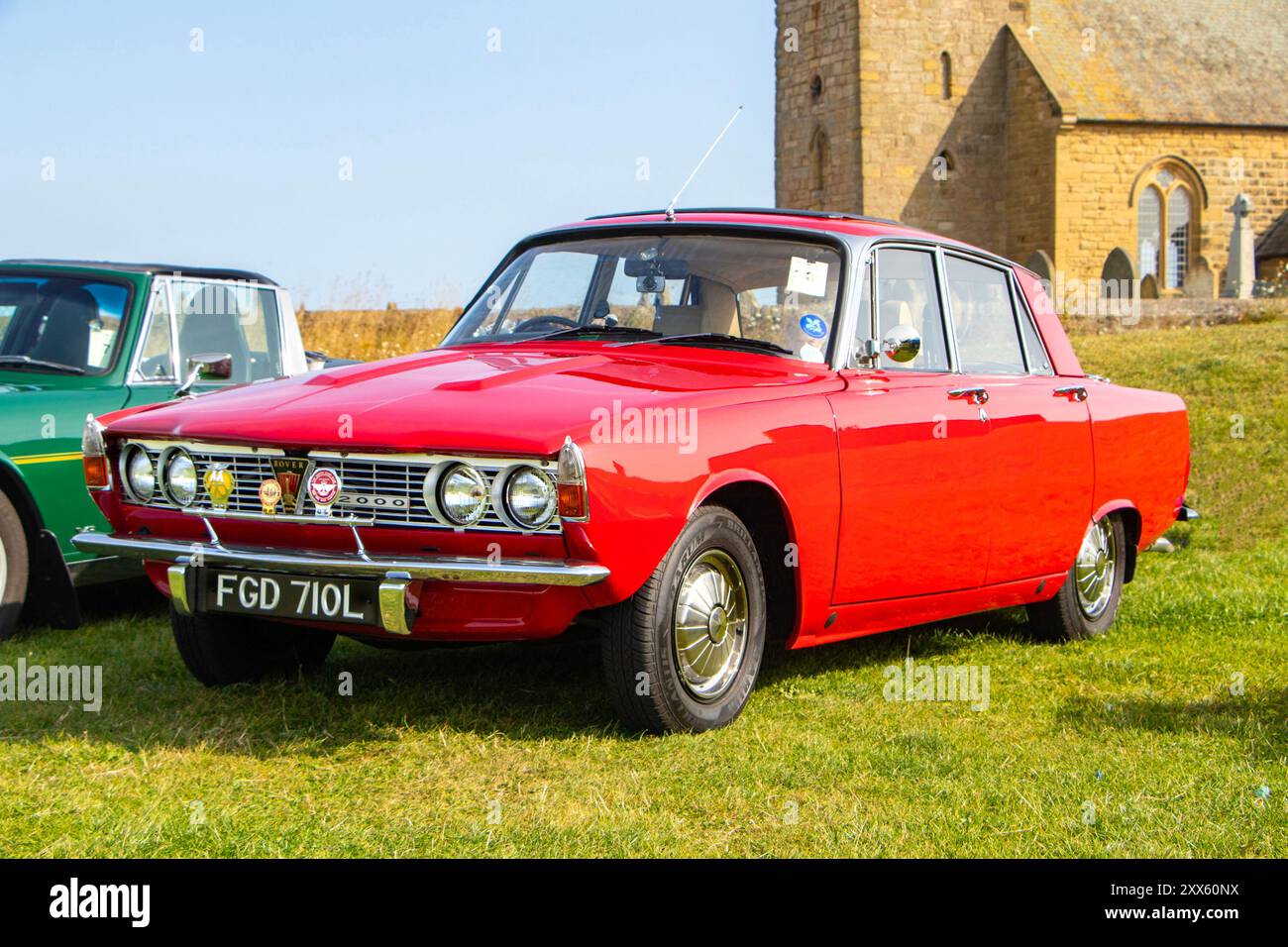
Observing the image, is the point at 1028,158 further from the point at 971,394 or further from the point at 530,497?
the point at 530,497

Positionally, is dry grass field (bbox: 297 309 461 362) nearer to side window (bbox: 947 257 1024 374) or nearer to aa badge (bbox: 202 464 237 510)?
side window (bbox: 947 257 1024 374)

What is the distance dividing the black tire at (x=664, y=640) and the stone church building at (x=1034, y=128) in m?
36.3

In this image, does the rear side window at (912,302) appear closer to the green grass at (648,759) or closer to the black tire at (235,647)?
the green grass at (648,759)

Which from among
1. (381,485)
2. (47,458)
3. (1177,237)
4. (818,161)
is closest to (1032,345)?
(381,485)

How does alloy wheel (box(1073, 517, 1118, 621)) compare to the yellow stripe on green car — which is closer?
the yellow stripe on green car

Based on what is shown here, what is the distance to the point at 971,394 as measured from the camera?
5938 mm

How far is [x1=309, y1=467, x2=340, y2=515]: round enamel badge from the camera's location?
4500 mm

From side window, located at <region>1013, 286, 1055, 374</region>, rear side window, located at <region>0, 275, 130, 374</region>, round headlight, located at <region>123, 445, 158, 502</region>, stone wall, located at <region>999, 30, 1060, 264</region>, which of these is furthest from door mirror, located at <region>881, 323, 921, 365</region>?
stone wall, located at <region>999, 30, 1060, 264</region>

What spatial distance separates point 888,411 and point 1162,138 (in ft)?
134

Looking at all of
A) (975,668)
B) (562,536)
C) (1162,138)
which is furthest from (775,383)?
(1162,138)

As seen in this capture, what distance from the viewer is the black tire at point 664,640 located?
452cm
